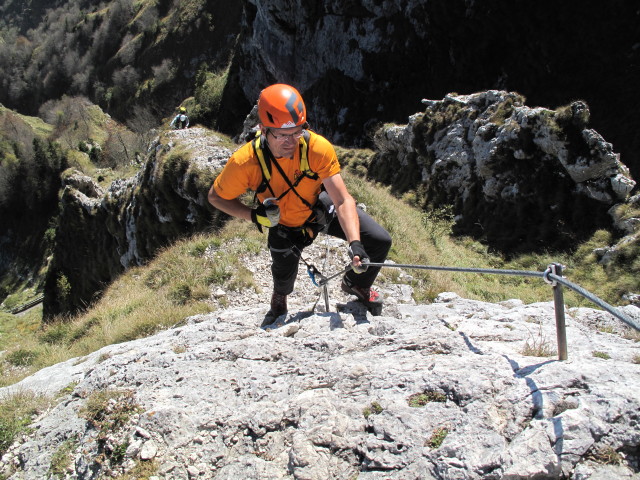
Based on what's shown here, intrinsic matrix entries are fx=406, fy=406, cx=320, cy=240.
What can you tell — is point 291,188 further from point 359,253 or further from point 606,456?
point 606,456

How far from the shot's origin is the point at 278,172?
5.05 m

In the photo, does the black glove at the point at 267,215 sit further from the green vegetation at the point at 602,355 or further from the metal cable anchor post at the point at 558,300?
the green vegetation at the point at 602,355

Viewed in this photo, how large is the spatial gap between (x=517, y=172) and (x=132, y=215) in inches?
776

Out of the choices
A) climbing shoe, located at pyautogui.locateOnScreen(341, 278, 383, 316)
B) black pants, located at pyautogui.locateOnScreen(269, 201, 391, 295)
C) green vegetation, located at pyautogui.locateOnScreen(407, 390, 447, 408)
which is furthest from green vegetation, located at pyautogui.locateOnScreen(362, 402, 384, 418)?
climbing shoe, located at pyautogui.locateOnScreen(341, 278, 383, 316)

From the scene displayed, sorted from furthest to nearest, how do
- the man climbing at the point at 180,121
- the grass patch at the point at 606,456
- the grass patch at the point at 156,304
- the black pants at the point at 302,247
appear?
the man climbing at the point at 180,121 → the grass patch at the point at 156,304 → the black pants at the point at 302,247 → the grass patch at the point at 606,456

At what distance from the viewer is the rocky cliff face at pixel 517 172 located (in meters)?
13.6

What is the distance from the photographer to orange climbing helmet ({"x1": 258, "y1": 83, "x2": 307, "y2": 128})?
14.8 feet

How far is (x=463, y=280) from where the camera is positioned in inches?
413

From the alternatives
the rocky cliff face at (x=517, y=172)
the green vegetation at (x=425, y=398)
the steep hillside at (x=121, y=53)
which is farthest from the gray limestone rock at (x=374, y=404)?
the steep hillside at (x=121, y=53)

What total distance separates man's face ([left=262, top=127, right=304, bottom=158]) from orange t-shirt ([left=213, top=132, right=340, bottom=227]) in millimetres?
170

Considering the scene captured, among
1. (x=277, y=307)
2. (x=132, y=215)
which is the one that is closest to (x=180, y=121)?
(x=132, y=215)

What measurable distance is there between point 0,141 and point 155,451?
10540cm

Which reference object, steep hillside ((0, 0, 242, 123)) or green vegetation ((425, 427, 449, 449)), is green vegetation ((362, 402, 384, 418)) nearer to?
green vegetation ((425, 427, 449, 449))

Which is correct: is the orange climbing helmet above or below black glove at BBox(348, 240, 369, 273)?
above
